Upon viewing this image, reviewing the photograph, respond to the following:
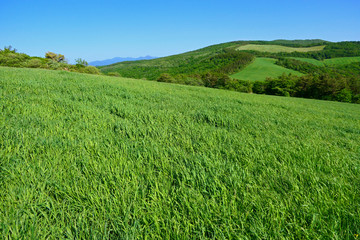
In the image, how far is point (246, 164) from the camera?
1.79 m

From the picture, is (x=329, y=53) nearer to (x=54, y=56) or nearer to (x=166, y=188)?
(x=54, y=56)

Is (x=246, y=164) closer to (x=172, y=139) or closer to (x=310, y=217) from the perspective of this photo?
(x=310, y=217)

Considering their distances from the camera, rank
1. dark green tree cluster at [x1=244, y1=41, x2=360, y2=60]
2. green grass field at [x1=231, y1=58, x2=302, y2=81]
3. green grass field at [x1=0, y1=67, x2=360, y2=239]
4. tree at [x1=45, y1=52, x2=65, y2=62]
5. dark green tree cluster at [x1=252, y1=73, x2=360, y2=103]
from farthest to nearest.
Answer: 1. dark green tree cluster at [x1=244, y1=41, x2=360, y2=60]
2. green grass field at [x1=231, y1=58, x2=302, y2=81]
3. tree at [x1=45, y1=52, x2=65, y2=62]
4. dark green tree cluster at [x1=252, y1=73, x2=360, y2=103]
5. green grass field at [x1=0, y1=67, x2=360, y2=239]

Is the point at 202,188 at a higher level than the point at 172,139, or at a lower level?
lower

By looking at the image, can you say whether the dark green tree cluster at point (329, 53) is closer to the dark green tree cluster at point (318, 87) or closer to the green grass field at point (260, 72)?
the green grass field at point (260, 72)

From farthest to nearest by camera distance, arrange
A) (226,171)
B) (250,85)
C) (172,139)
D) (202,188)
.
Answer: (250,85)
(172,139)
(226,171)
(202,188)

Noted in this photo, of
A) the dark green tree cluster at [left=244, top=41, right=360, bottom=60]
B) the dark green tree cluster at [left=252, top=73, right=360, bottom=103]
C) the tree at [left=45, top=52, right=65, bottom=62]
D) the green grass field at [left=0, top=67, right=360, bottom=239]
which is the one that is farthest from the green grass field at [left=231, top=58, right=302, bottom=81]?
the green grass field at [left=0, top=67, right=360, bottom=239]

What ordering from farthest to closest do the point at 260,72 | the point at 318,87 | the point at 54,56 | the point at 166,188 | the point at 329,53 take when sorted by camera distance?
1. the point at 329,53
2. the point at 260,72
3. the point at 318,87
4. the point at 54,56
5. the point at 166,188

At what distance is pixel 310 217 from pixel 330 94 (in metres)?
93.4

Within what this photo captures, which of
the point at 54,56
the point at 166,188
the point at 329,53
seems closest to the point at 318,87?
the point at 166,188

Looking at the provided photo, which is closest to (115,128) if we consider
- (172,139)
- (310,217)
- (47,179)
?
(172,139)

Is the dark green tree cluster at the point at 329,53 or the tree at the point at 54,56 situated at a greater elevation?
the dark green tree cluster at the point at 329,53

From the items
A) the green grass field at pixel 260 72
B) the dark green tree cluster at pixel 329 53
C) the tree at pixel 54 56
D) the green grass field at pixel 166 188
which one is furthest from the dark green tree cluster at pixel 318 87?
the tree at pixel 54 56

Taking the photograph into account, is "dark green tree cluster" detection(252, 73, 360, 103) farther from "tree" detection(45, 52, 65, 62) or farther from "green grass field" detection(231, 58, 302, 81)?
"tree" detection(45, 52, 65, 62)
